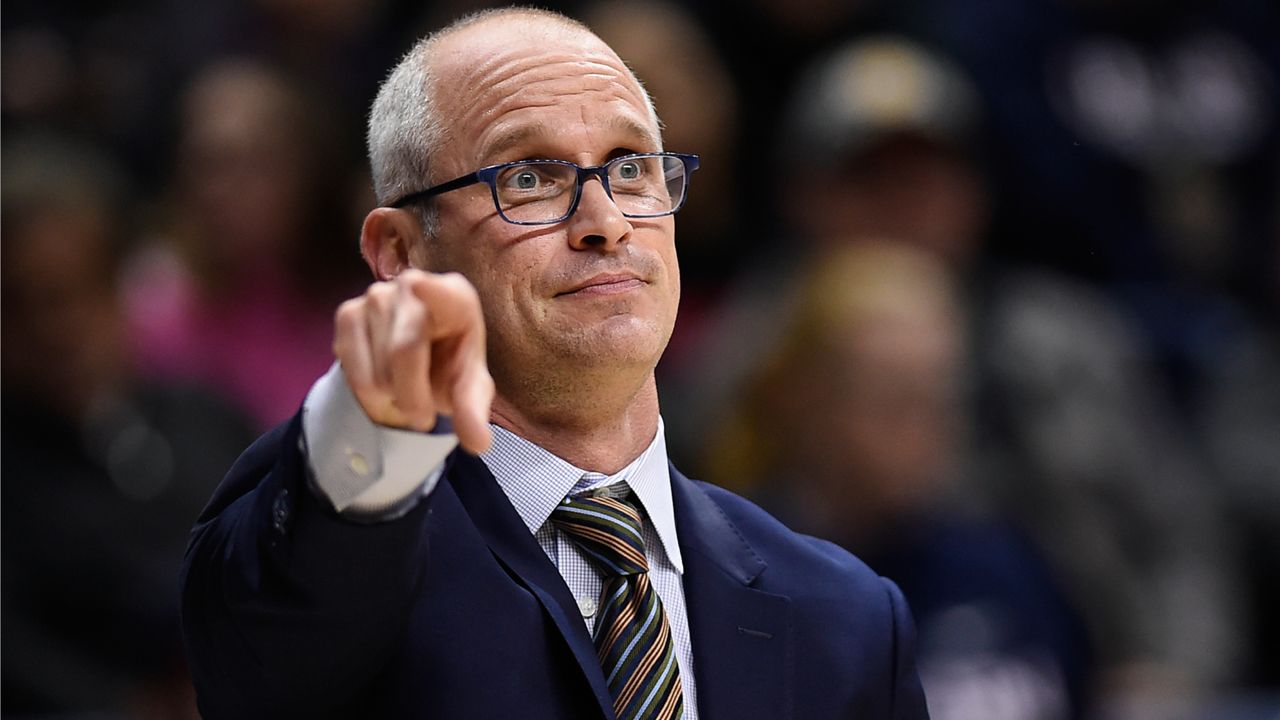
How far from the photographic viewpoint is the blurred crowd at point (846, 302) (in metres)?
4.39

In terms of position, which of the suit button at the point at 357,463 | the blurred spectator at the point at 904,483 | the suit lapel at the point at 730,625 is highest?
the suit button at the point at 357,463

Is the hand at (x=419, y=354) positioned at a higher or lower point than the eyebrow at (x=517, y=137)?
lower

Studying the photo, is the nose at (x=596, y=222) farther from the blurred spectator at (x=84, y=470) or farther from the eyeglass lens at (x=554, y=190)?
the blurred spectator at (x=84, y=470)

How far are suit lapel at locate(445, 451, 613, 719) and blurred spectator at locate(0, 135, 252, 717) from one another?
7.40ft

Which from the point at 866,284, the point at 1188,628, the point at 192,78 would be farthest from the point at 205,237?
the point at 1188,628

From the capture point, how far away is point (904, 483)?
14.3 ft

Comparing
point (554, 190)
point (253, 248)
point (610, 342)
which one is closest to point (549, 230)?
point (554, 190)

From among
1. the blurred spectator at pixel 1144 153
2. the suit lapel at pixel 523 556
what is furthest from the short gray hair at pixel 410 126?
the blurred spectator at pixel 1144 153

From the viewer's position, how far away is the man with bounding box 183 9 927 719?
188 cm

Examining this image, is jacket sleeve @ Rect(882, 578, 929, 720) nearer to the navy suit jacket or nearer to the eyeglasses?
the navy suit jacket

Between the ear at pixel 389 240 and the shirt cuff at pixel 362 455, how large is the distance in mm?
505

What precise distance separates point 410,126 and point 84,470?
250 centimetres

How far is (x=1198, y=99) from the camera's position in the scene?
6324mm

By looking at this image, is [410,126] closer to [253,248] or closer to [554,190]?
[554,190]
